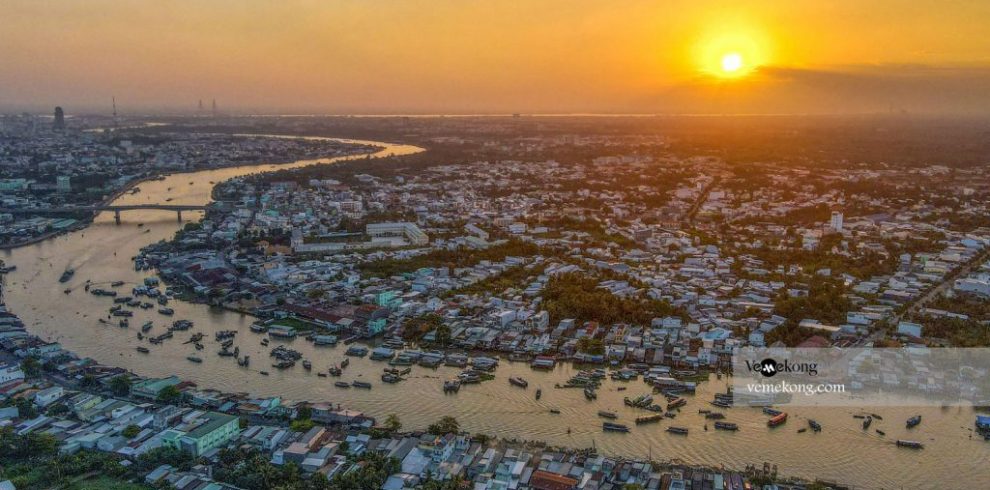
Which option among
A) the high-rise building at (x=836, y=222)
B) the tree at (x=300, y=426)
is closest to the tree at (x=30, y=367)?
the tree at (x=300, y=426)

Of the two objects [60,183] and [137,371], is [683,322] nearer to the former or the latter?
[137,371]

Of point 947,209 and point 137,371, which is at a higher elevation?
point 947,209

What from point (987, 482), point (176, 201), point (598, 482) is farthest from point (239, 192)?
point (987, 482)

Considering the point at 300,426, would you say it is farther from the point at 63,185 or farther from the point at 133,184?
the point at 133,184

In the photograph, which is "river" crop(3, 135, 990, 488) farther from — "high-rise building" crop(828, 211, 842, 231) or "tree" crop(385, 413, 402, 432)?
"high-rise building" crop(828, 211, 842, 231)

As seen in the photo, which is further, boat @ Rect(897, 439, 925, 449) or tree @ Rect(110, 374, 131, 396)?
tree @ Rect(110, 374, 131, 396)

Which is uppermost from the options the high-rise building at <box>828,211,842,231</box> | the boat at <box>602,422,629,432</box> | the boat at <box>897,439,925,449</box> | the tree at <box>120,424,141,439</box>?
the high-rise building at <box>828,211,842,231</box>

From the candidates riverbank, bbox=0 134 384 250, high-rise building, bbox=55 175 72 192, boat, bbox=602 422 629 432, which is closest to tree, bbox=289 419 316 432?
boat, bbox=602 422 629 432

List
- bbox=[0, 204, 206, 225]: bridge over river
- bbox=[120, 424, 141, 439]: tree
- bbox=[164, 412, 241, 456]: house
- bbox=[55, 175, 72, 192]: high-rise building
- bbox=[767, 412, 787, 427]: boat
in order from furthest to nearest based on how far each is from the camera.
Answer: bbox=[55, 175, 72, 192]: high-rise building → bbox=[0, 204, 206, 225]: bridge over river → bbox=[767, 412, 787, 427]: boat → bbox=[120, 424, 141, 439]: tree → bbox=[164, 412, 241, 456]: house
